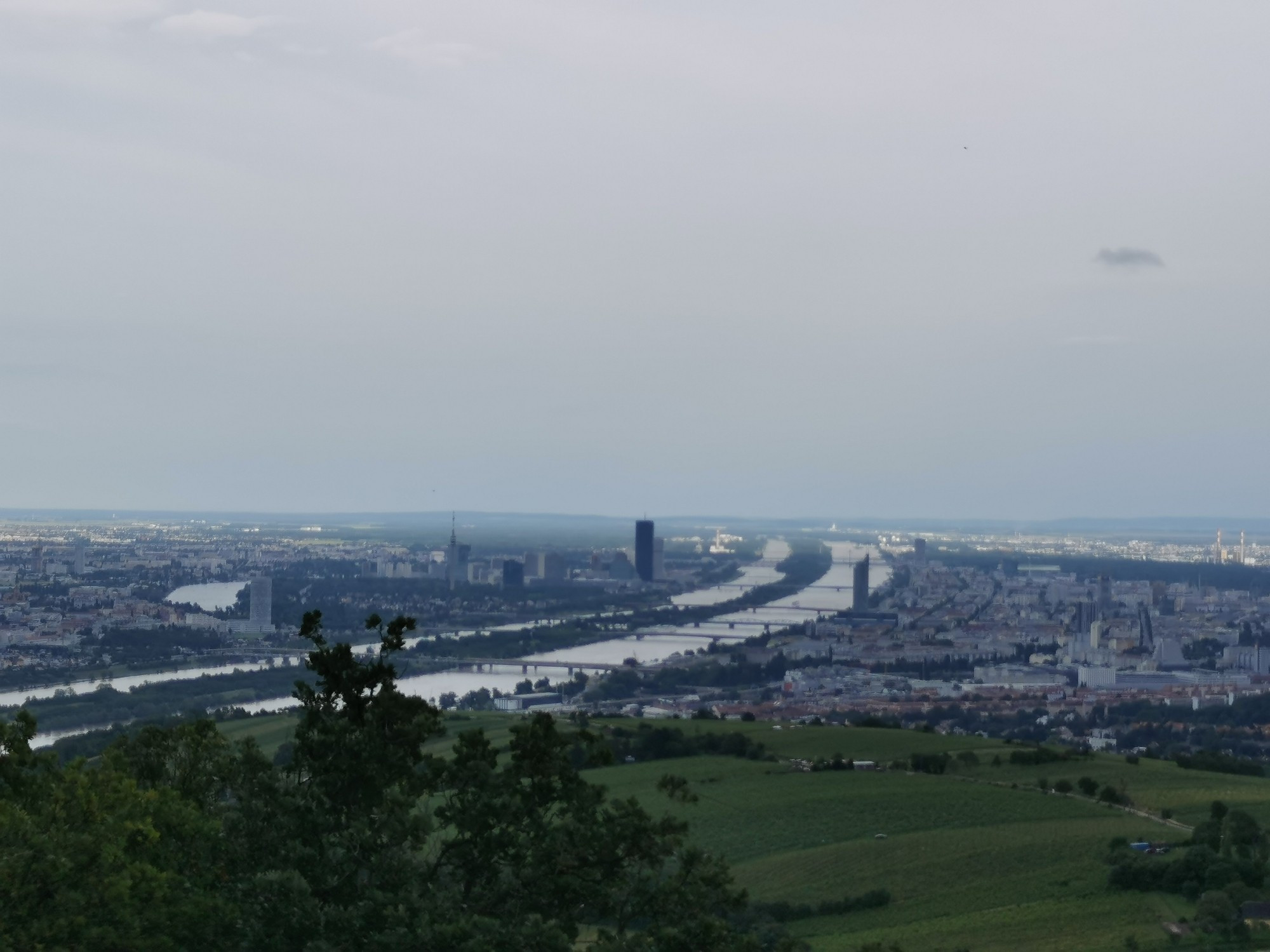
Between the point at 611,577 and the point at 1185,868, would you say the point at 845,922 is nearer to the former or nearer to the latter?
the point at 1185,868


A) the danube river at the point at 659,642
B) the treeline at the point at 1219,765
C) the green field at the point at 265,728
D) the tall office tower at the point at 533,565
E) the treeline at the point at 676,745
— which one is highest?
the tall office tower at the point at 533,565

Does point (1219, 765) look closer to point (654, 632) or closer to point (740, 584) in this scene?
point (654, 632)

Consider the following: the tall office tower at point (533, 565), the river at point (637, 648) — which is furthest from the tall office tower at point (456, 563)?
the river at point (637, 648)

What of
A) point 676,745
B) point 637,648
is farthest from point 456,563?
point 676,745

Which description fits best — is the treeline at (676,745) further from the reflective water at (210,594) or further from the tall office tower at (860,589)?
the tall office tower at (860,589)

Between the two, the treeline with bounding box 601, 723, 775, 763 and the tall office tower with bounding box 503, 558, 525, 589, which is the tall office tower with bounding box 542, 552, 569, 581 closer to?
the tall office tower with bounding box 503, 558, 525, 589

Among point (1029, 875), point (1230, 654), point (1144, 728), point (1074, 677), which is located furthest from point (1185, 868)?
point (1230, 654)

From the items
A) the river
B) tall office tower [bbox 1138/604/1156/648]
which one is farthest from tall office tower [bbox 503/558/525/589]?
tall office tower [bbox 1138/604/1156/648]
